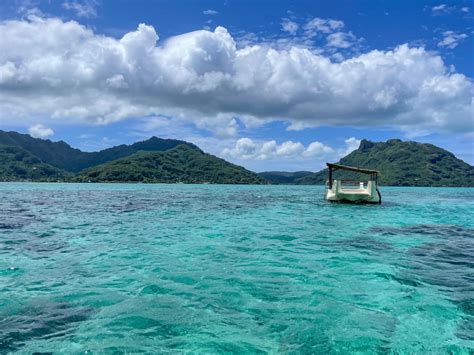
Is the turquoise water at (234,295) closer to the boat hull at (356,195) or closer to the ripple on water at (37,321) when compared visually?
the ripple on water at (37,321)

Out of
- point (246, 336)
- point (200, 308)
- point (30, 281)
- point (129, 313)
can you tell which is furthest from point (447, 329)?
point (30, 281)

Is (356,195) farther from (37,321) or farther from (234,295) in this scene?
(37,321)

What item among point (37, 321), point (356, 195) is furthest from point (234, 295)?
point (356, 195)

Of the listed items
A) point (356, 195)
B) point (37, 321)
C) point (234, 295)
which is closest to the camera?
point (37, 321)

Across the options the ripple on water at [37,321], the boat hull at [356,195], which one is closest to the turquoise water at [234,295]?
the ripple on water at [37,321]

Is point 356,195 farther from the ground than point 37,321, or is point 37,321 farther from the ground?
point 356,195

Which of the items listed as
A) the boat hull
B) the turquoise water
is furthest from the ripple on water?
the boat hull

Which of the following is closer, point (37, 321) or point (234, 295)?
point (37, 321)

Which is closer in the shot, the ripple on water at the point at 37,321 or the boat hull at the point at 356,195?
the ripple on water at the point at 37,321

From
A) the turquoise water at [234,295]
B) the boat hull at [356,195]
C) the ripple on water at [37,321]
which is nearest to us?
the ripple on water at [37,321]

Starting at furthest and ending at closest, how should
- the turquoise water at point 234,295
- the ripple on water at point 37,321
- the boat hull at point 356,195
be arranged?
1. the boat hull at point 356,195
2. the turquoise water at point 234,295
3. the ripple on water at point 37,321

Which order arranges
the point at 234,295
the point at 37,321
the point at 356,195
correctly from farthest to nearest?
1. the point at 356,195
2. the point at 234,295
3. the point at 37,321

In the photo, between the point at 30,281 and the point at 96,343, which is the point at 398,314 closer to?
the point at 96,343

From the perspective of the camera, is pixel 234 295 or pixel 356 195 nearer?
pixel 234 295
